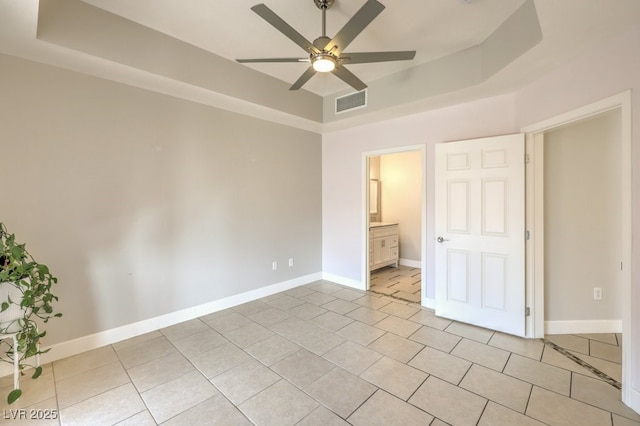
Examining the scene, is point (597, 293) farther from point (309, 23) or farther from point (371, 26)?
point (309, 23)

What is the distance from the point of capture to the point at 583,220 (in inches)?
111

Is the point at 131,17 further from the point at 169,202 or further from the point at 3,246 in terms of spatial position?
the point at 3,246

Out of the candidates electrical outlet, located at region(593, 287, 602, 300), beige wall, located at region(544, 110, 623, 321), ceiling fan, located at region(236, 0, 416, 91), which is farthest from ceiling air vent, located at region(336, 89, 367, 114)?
electrical outlet, located at region(593, 287, 602, 300)

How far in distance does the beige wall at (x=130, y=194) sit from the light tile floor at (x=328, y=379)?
55 centimetres

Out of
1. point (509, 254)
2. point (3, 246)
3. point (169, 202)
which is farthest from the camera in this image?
point (169, 202)

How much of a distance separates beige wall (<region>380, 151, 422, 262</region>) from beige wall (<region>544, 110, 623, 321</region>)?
2911mm

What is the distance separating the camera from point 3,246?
1928 millimetres

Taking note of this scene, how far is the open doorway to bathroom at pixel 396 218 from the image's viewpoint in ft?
17.0

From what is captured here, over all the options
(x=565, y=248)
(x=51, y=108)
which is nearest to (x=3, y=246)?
(x=51, y=108)

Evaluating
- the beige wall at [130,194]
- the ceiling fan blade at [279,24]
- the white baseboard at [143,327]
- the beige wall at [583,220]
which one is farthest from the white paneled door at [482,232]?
the white baseboard at [143,327]

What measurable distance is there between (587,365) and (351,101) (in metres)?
3.75

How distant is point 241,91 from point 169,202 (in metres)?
1.54

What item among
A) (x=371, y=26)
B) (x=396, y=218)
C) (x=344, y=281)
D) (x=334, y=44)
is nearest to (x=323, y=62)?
(x=334, y=44)

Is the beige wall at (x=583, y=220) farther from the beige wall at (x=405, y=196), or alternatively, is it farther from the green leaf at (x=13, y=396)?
the green leaf at (x=13, y=396)
